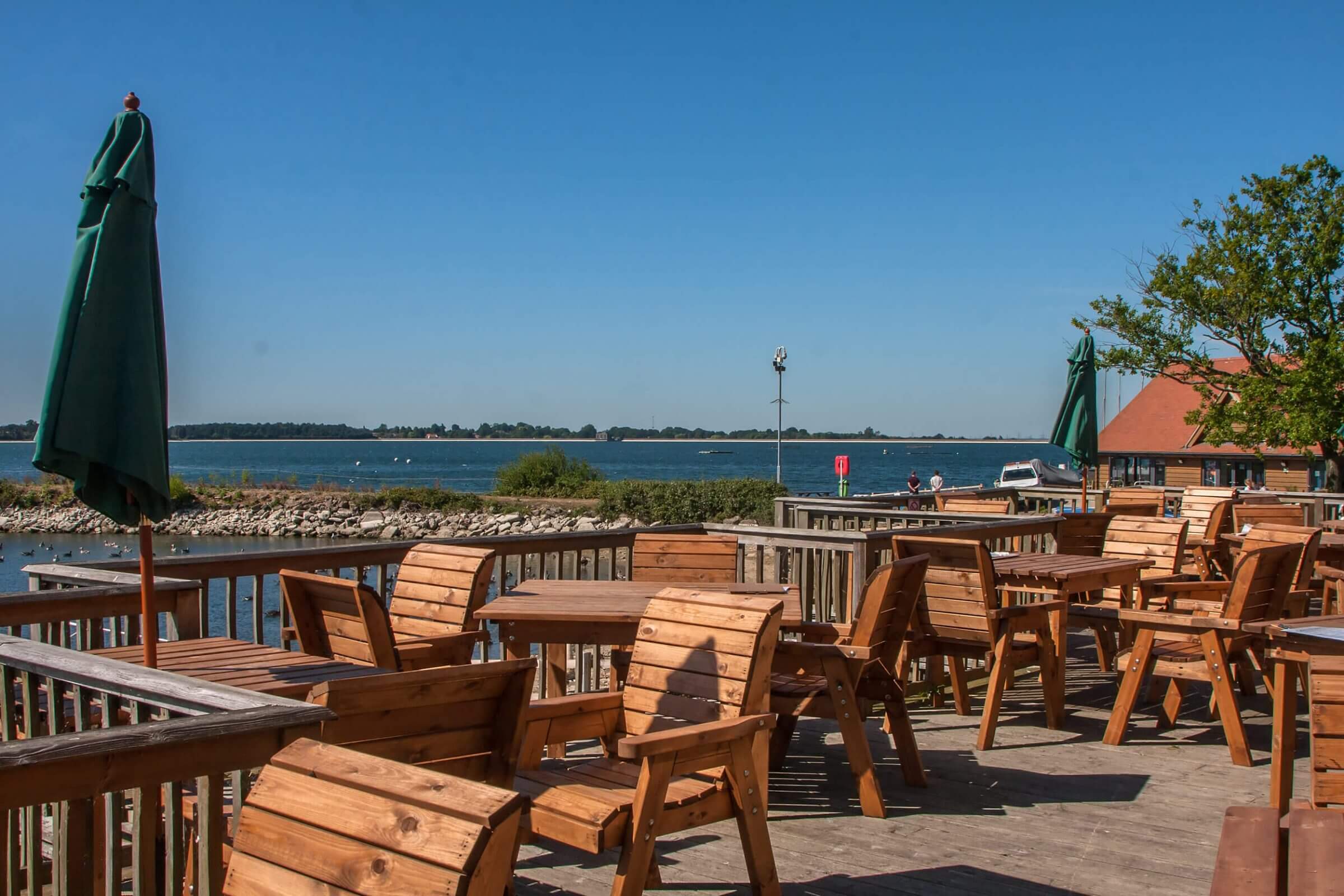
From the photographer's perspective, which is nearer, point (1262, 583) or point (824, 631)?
point (824, 631)

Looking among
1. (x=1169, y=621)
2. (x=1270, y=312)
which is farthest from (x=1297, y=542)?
(x=1270, y=312)

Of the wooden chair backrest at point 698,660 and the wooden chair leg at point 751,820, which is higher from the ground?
the wooden chair backrest at point 698,660

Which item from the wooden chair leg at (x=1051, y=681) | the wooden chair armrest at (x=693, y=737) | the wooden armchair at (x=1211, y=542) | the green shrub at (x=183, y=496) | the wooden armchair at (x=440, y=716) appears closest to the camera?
the wooden armchair at (x=440, y=716)

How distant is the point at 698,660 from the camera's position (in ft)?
13.8

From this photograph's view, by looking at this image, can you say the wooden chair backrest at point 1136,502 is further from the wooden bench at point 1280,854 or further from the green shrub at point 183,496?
the green shrub at point 183,496

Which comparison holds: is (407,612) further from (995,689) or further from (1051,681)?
(1051,681)

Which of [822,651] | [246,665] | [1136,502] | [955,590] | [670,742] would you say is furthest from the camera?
[1136,502]

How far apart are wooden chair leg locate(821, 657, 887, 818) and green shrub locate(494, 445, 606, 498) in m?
43.9

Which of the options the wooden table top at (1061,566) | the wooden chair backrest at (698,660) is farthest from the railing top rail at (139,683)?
the wooden table top at (1061,566)

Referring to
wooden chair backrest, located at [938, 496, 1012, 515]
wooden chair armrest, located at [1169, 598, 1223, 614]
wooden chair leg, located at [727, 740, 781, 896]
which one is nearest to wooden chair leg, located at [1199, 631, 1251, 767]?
wooden chair armrest, located at [1169, 598, 1223, 614]

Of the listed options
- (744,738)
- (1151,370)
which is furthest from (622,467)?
(744,738)

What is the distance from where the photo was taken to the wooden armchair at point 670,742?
3.46 meters

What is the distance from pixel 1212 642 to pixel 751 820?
3.42m

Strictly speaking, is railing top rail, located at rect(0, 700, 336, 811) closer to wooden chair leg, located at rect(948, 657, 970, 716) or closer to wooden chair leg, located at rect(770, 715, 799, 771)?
wooden chair leg, located at rect(770, 715, 799, 771)
